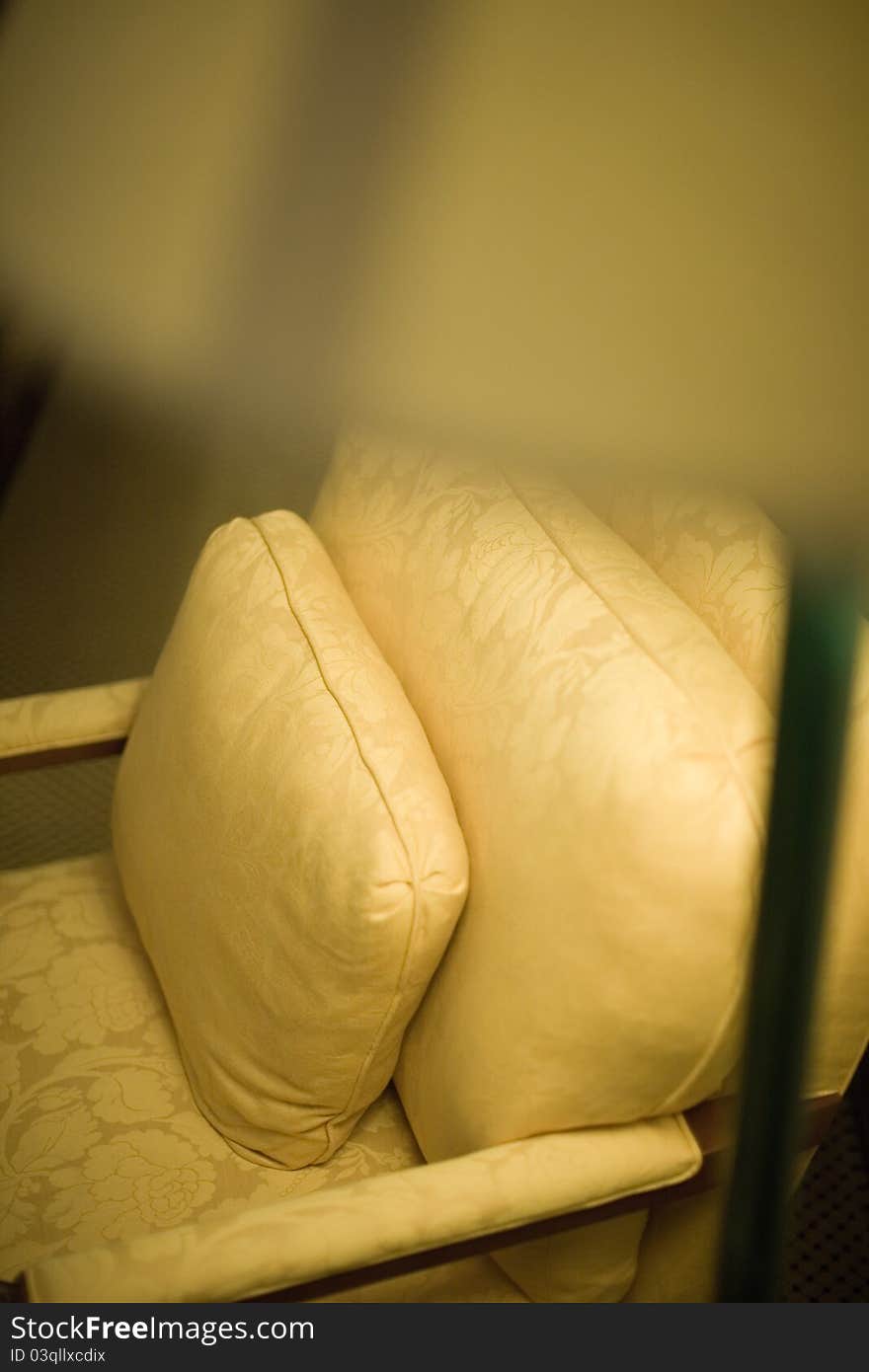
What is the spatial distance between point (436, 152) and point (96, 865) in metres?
1.25

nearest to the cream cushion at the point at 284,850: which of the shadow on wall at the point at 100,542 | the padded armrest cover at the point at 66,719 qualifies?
the padded armrest cover at the point at 66,719

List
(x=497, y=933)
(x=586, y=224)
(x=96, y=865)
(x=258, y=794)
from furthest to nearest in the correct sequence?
1. (x=96, y=865)
2. (x=258, y=794)
3. (x=497, y=933)
4. (x=586, y=224)

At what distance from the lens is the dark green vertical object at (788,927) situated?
0.98 ft

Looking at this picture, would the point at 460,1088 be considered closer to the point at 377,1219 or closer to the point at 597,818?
the point at 377,1219

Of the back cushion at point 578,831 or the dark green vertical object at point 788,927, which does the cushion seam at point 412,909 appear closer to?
the back cushion at point 578,831

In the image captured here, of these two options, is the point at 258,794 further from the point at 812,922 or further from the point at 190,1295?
the point at 812,922

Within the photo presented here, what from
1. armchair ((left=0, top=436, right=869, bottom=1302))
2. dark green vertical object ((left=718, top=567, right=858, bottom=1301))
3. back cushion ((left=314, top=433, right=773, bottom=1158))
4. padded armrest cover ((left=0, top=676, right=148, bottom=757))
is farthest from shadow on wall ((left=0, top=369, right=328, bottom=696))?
dark green vertical object ((left=718, top=567, right=858, bottom=1301))

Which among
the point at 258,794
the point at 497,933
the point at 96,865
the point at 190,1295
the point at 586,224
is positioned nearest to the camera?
the point at 586,224

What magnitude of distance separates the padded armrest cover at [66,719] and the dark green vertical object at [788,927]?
97cm

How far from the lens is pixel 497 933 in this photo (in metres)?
0.83

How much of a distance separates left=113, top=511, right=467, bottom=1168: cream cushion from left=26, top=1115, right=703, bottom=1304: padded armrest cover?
0.42ft

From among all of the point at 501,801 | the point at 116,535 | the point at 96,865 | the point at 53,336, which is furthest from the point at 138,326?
the point at 116,535

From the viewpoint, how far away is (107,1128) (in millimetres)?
1001

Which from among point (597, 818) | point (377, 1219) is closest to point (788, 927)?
point (597, 818)
